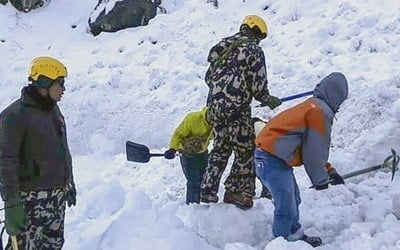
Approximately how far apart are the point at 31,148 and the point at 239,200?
197cm

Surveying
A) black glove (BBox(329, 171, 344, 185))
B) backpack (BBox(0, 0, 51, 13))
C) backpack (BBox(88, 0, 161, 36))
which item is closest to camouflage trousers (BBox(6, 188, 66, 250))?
black glove (BBox(329, 171, 344, 185))

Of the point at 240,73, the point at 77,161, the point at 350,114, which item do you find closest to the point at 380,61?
the point at 350,114

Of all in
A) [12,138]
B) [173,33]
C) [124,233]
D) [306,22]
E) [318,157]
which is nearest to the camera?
[12,138]

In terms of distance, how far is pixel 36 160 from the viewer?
433cm

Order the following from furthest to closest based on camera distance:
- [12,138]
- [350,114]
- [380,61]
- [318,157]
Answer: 1. [380,61]
2. [350,114]
3. [318,157]
4. [12,138]

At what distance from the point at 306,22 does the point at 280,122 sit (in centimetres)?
502

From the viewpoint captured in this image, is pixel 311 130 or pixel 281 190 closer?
pixel 311 130

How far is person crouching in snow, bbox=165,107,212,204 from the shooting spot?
5758 millimetres

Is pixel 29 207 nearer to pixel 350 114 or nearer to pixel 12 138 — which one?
pixel 12 138

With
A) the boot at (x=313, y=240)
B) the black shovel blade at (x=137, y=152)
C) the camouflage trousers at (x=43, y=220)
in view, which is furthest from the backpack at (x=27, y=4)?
the boot at (x=313, y=240)

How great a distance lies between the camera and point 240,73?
542cm

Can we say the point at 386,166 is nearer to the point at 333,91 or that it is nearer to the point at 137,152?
the point at 333,91

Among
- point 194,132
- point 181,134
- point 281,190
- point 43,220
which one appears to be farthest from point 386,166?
point 43,220

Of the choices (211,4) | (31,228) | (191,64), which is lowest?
(31,228)
